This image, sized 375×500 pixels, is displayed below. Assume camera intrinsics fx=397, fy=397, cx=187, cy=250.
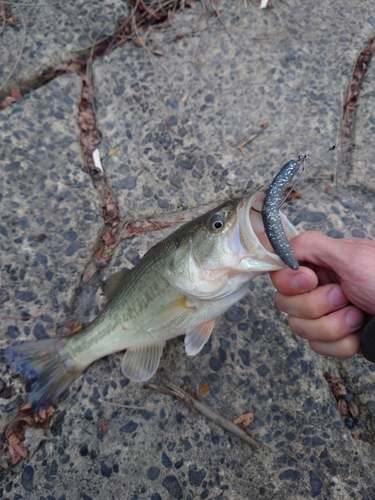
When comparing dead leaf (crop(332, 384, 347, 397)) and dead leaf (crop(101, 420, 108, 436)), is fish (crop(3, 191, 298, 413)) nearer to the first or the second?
dead leaf (crop(101, 420, 108, 436))

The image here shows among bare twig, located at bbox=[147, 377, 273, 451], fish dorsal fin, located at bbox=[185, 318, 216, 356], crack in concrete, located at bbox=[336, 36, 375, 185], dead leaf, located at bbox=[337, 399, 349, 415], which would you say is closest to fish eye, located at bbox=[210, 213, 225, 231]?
fish dorsal fin, located at bbox=[185, 318, 216, 356]

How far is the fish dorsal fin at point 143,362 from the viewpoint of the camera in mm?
2775

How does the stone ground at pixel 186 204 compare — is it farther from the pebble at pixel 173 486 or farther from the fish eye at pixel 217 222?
the fish eye at pixel 217 222

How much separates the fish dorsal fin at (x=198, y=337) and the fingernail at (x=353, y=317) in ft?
2.75

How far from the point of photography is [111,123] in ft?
12.6

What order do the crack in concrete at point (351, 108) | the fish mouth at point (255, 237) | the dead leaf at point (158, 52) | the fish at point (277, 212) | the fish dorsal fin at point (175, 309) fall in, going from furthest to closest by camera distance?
1. the dead leaf at point (158, 52)
2. the crack in concrete at point (351, 108)
3. the fish dorsal fin at point (175, 309)
4. the fish mouth at point (255, 237)
5. the fish at point (277, 212)

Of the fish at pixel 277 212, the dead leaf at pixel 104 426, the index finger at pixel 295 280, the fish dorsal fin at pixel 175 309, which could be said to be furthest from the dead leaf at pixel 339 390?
the dead leaf at pixel 104 426

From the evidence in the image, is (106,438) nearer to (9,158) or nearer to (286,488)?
(286,488)

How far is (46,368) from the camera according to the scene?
110 inches

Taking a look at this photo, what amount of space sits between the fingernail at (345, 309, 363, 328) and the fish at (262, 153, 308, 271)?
22.0 inches

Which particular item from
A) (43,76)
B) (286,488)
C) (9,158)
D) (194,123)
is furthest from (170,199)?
(286,488)

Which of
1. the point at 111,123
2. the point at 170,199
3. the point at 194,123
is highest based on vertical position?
the point at 111,123

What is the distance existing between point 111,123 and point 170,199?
0.99 meters

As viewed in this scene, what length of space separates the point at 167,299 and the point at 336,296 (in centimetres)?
101
